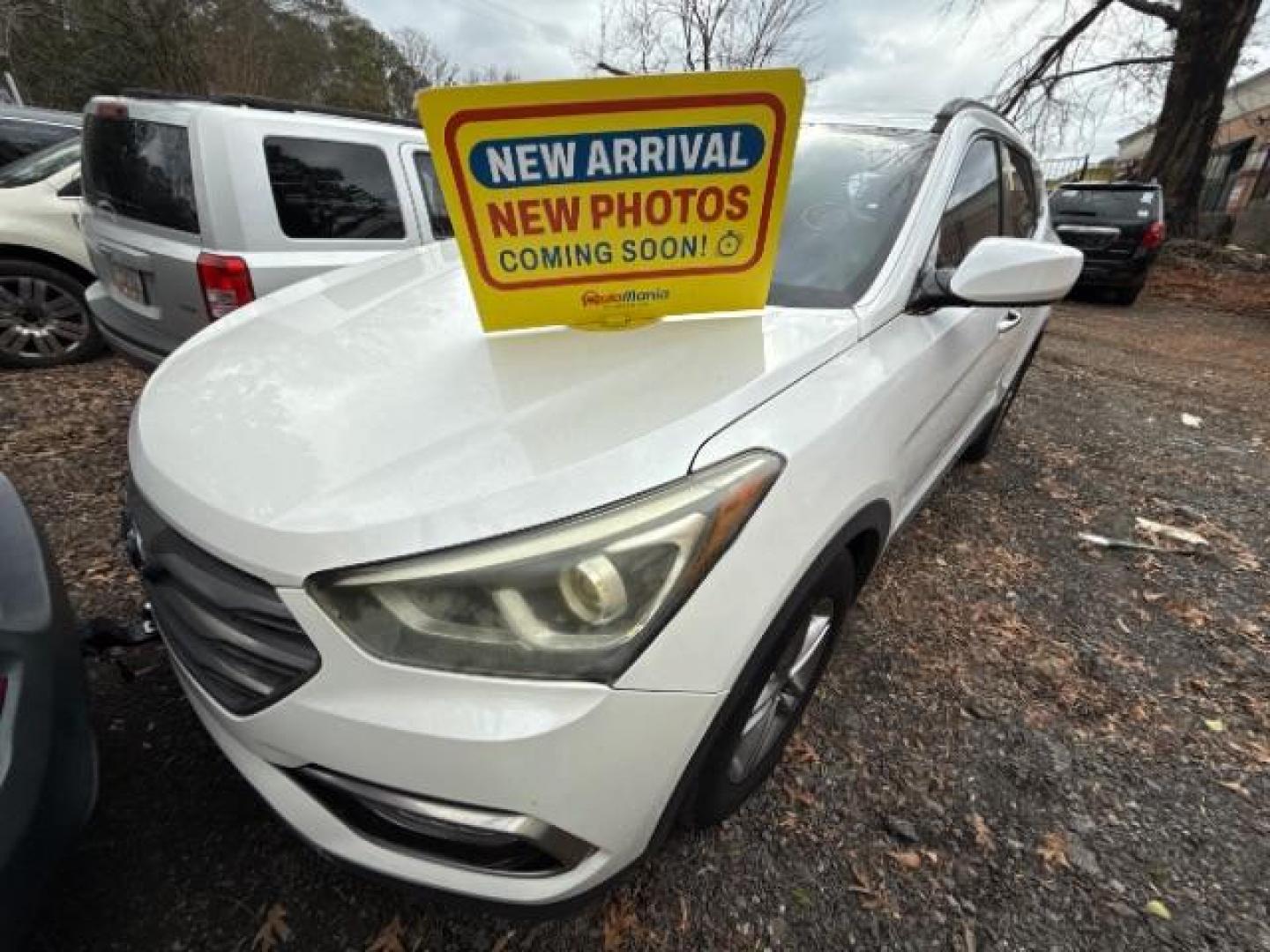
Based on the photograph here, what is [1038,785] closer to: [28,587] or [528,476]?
[528,476]

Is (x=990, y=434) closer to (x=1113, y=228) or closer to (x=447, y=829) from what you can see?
(x=447, y=829)

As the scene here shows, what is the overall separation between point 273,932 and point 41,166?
16.9 feet

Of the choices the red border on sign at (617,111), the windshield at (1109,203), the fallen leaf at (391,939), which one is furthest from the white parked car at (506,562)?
the windshield at (1109,203)

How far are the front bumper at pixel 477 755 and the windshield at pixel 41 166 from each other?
490 cm

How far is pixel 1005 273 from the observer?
1.68m

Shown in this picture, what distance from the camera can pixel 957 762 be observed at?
6.41 ft

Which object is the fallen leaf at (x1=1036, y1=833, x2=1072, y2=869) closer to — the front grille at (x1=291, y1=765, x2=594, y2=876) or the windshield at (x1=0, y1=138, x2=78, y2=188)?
the front grille at (x1=291, y1=765, x2=594, y2=876)

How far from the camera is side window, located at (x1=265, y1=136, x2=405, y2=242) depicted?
302 centimetres

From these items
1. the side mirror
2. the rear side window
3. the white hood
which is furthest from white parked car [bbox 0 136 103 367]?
the side mirror

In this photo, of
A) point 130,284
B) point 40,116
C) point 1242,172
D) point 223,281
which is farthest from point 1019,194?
point 1242,172

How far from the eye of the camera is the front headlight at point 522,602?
3.38 feet

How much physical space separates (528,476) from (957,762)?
5.49 feet

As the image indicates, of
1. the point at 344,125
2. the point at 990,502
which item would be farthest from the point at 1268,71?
the point at 344,125

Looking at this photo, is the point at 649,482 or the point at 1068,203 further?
the point at 1068,203
